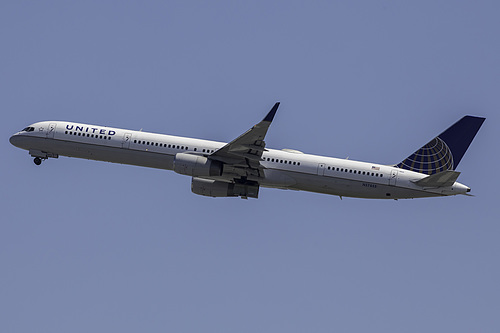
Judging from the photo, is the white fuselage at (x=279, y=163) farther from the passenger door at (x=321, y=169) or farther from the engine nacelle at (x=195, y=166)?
the engine nacelle at (x=195, y=166)

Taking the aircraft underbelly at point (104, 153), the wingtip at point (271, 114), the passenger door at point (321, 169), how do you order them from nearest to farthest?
the wingtip at point (271, 114) < the passenger door at point (321, 169) < the aircraft underbelly at point (104, 153)

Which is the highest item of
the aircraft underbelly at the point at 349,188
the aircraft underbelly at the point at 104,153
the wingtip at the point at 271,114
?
the wingtip at the point at 271,114

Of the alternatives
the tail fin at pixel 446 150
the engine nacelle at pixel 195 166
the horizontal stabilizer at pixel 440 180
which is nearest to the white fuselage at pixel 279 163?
the horizontal stabilizer at pixel 440 180

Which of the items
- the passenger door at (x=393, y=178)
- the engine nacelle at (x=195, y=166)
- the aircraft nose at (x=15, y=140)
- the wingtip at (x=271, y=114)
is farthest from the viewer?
the aircraft nose at (x=15, y=140)

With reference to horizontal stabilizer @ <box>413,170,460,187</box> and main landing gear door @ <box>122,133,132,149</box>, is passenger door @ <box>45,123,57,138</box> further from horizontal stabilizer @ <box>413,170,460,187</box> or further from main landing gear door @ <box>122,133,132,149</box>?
horizontal stabilizer @ <box>413,170,460,187</box>

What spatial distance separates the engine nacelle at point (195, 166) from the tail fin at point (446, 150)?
1546 centimetres

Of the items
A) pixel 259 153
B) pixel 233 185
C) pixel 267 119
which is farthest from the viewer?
pixel 233 185

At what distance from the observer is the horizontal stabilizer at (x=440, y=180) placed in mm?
58141

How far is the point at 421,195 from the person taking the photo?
6091cm

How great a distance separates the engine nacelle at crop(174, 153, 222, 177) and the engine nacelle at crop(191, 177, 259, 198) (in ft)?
10.0

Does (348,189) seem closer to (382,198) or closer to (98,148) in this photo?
(382,198)

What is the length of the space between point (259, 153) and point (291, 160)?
11.7 ft

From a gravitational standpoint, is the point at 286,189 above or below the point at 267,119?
below

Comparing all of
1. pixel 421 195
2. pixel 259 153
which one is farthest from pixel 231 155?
pixel 421 195
